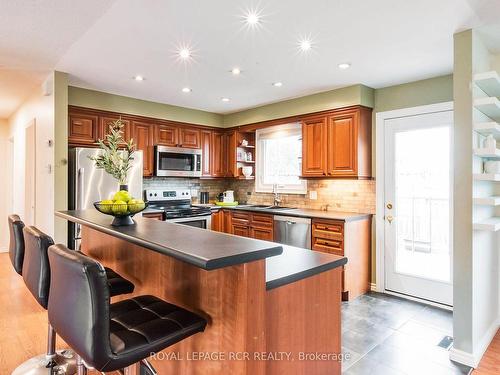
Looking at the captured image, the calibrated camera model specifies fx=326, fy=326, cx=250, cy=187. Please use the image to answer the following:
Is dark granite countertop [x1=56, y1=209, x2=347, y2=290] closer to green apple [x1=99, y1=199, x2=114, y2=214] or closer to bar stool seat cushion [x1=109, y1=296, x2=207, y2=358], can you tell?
green apple [x1=99, y1=199, x2=114, y2=214]

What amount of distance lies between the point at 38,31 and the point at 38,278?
6.78 ft

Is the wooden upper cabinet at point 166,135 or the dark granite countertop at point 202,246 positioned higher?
the wooden upper cabinet at point 166,135

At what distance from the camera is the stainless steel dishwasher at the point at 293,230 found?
12.9 feet

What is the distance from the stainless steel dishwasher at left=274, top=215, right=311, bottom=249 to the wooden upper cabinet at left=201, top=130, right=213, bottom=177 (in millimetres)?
1772

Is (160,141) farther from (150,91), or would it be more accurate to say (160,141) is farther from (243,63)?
(243,63)

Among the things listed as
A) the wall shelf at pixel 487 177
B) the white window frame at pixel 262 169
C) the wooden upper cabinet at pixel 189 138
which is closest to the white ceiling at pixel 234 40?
the white window frame at pixel 262 169

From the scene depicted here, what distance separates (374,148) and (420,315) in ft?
6.41

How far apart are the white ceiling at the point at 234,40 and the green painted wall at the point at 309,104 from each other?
14cm

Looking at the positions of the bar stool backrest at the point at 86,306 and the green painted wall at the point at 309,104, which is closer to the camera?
the bar stool backrest at the point at 86,306

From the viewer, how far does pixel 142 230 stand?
1707mm

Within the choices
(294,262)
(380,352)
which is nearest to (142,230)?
(294,262)

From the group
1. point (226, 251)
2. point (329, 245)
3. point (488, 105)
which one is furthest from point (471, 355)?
point (226, 251)

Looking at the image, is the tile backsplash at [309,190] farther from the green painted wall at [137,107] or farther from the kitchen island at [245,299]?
the kitchen island at [245,299]

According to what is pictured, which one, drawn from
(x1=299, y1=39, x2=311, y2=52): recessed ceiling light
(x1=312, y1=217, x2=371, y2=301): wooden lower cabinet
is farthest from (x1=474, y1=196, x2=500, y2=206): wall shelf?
(x1=299, y1=39, x2=311, y2=52): recessed ceiling light
